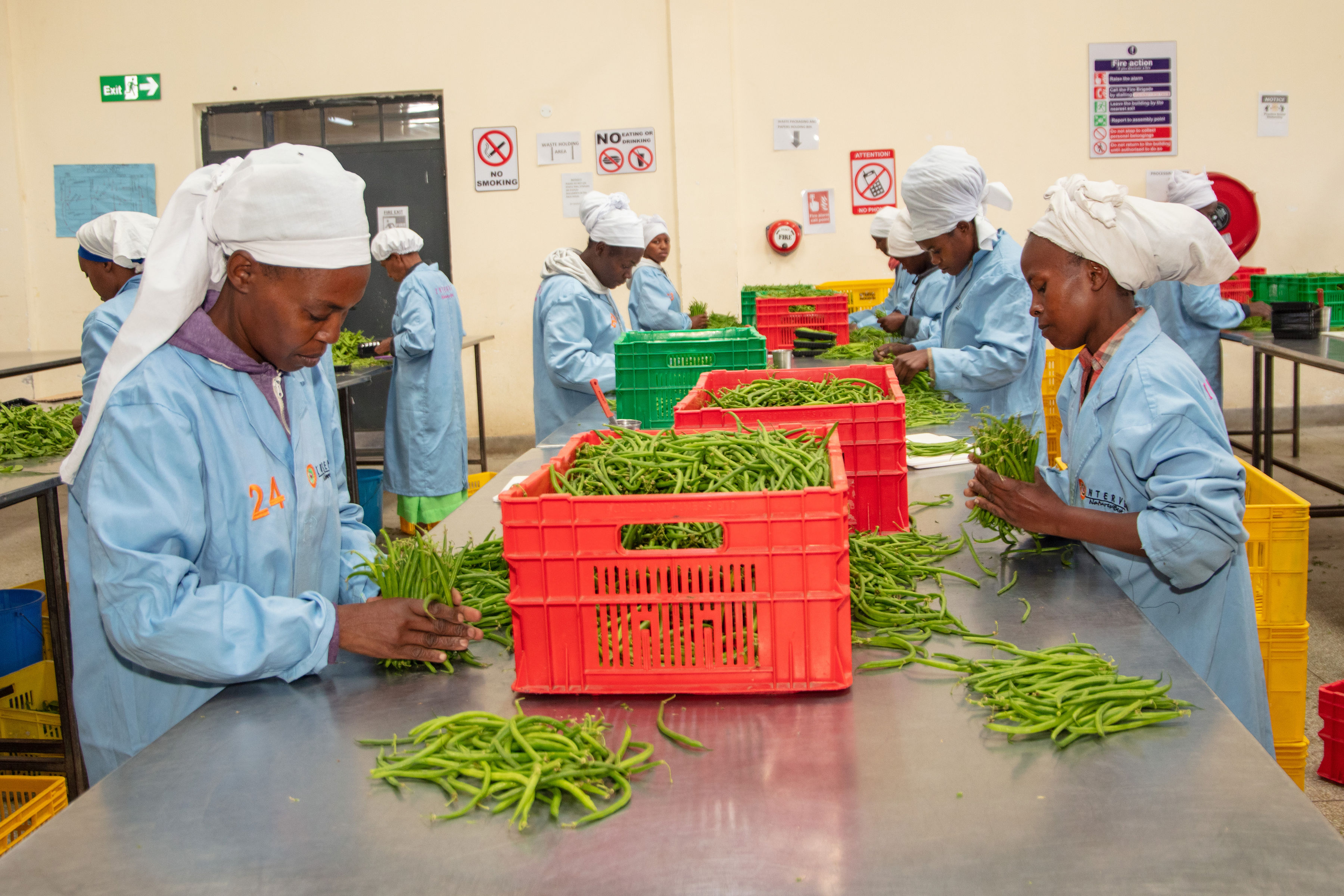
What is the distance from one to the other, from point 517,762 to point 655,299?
18.9ft

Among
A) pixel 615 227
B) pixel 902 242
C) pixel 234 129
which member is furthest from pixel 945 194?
pixel 234 129

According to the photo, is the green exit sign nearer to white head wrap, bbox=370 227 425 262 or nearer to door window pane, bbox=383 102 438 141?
door window pane, bbox=383 102 438 141

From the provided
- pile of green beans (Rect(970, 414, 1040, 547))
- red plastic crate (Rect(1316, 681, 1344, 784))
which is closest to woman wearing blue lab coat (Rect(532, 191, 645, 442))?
pile of green beans (Rect(970, 414, 1040, 547))

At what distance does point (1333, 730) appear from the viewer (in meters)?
3.18

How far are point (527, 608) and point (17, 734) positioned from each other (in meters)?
2.92

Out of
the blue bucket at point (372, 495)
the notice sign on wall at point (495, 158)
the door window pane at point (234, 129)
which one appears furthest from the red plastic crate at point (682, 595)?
the door window pane at point (234, 129)

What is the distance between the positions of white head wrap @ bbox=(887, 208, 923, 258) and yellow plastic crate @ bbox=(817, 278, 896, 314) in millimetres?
1925

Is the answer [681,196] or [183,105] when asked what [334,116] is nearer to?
[183,105]

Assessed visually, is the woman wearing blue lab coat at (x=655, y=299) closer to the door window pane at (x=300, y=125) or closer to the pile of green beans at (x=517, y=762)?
the door window pane at (x=300, y=125)

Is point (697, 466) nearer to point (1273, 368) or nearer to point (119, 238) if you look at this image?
point (119, 238)

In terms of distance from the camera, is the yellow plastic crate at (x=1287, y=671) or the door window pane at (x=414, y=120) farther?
the door window pane at (x=414, y=120)

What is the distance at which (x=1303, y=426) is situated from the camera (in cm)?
846

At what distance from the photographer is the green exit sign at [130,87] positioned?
27.6 feet

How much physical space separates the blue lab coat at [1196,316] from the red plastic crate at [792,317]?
1.60 meters
